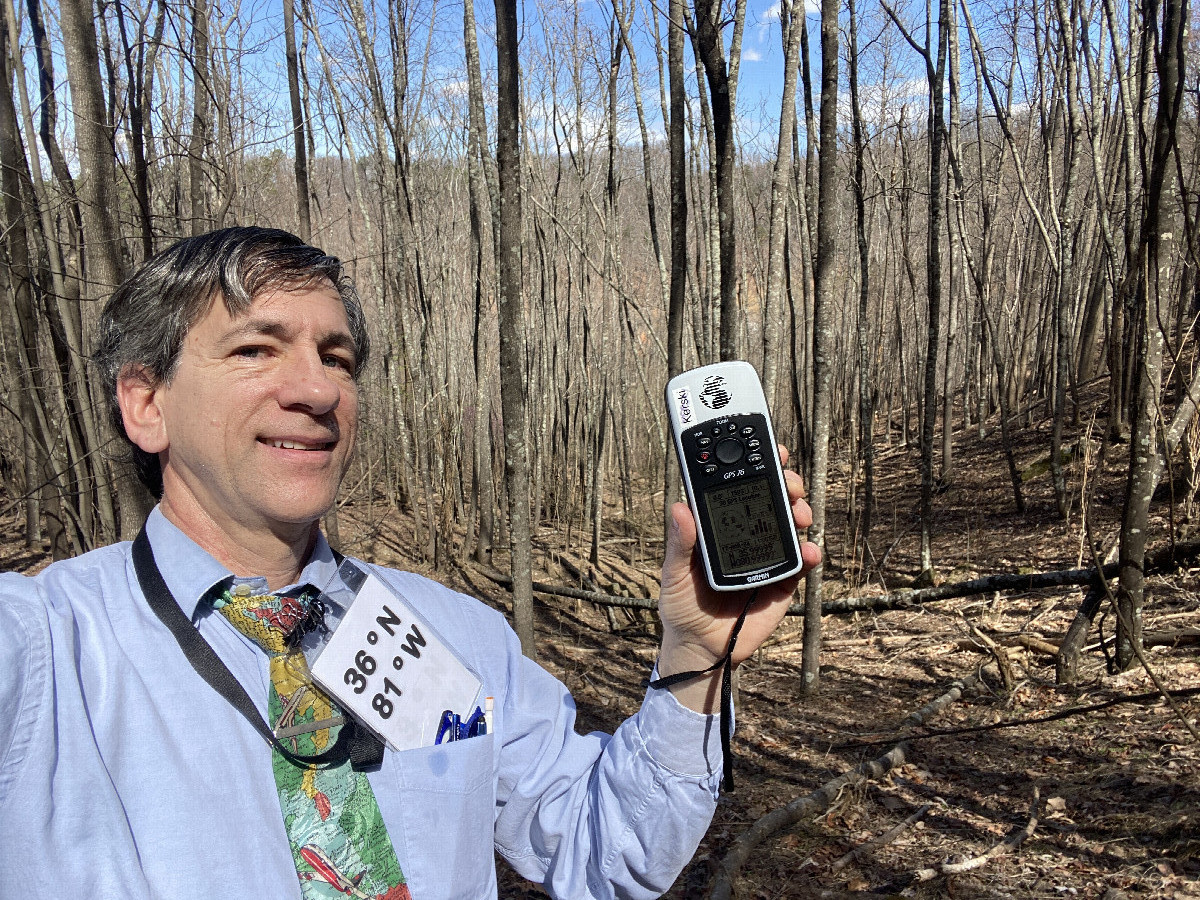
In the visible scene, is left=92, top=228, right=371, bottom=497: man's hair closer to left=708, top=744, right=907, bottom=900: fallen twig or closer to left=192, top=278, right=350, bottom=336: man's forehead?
left=192, top=278, right=350, bottom=336: man's forehead

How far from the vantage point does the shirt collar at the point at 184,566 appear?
1133 mm

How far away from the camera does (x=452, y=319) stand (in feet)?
44.2

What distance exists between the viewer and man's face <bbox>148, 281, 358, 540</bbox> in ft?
4.01

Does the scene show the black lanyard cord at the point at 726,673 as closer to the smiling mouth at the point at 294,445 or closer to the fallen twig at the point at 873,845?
the smiling mouth at the point at 294,445

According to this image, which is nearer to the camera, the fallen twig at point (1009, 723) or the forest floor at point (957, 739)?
the forest floor at point (957, 739)

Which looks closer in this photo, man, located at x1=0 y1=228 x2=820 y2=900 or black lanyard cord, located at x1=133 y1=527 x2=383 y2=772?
man, located at x1=0 y1=228 x2=820 y2=900

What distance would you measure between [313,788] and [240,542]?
38cm

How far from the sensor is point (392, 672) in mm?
1272

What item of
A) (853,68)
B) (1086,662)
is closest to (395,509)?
(853,68)

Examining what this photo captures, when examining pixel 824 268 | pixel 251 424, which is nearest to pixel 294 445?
pixel 251 424

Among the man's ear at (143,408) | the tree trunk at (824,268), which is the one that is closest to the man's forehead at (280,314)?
the man's ear at (143,408)

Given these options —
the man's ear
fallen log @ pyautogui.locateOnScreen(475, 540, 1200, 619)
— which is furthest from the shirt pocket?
fallen log @ pyautogui.locateOnScreen(475, 540, 1200, 619)

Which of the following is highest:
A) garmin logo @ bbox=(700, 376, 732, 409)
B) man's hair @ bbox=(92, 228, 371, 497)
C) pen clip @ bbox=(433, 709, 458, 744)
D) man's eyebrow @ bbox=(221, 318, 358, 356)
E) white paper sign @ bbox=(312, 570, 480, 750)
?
man's hair @ bbox=(92, 228, 371, 497)

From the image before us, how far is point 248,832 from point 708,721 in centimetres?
65
